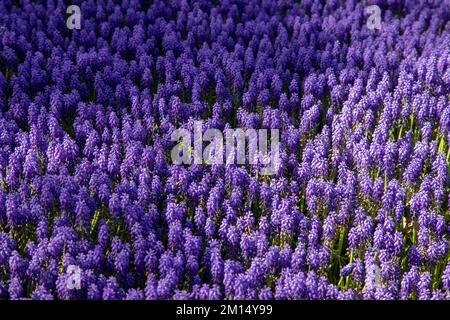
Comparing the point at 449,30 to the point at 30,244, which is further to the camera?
the point at 449,30

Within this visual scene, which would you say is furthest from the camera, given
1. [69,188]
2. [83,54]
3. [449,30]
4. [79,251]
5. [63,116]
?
[449,30]

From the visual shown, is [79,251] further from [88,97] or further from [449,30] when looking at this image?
[449,30]

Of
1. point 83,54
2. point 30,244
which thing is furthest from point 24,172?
point 83,54

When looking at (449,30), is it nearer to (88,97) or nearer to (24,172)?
(88,97)
